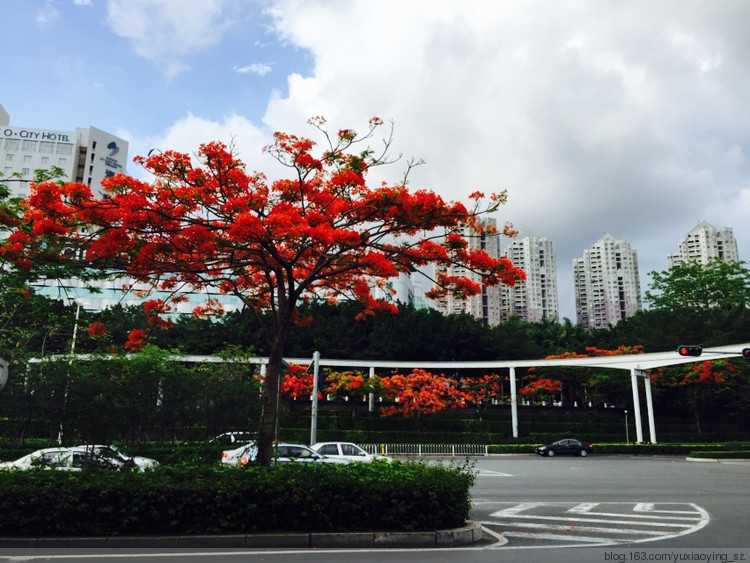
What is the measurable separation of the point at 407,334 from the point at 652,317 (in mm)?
22466

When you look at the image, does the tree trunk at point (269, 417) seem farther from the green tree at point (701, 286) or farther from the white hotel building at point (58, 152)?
the white hotel building at point (58, 152)

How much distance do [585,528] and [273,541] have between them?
5428mm

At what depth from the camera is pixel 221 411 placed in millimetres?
11336

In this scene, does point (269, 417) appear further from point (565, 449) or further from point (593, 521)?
point (565, 449)

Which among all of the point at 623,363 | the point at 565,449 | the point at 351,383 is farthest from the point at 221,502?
the point at 623,363

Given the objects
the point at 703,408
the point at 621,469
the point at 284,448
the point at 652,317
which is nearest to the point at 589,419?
the point at 703,408

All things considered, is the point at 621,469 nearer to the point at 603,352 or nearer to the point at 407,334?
the point at 603,352

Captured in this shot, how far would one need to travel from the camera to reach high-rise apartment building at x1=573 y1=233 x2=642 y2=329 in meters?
106

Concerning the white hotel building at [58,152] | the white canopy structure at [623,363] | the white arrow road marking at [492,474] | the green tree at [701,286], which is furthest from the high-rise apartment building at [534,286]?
the white arrow road marking at [492,474]

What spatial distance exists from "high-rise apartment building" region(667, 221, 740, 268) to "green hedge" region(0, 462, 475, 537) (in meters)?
89.3

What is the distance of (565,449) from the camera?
34562 millimetres

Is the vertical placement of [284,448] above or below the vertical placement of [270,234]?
below

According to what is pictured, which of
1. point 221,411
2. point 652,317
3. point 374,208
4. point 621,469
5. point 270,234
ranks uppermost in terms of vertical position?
point 652,317

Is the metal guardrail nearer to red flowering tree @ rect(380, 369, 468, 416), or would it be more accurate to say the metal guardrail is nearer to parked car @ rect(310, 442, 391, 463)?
A: red flowering tree @ rect(380, 369, 468, 416)
